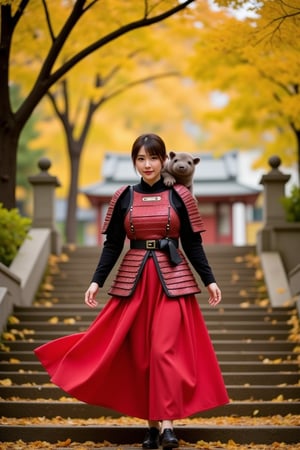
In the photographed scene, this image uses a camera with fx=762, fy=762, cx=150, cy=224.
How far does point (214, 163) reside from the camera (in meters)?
26.5

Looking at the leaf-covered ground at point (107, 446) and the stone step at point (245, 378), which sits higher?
the stone step at point (245, 378)

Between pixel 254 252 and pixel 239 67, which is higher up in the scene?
pixel 239 67

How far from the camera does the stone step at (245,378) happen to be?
278 inches

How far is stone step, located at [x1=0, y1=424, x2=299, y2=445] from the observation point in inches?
215

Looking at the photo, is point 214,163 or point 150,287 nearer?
point 150,287

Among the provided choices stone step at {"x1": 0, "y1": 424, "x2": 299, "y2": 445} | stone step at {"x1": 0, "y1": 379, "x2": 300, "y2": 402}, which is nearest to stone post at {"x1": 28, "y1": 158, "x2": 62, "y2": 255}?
stone step at {"x1": 0, "y1": 379, "x2": 300, "y2": 402}

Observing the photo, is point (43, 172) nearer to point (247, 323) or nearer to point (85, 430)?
point (247, 323)

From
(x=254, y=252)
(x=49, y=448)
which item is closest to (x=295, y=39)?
(x=49, y=448)

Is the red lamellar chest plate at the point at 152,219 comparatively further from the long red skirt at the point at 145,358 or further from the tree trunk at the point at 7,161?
the tree trunk at the point at 7,161

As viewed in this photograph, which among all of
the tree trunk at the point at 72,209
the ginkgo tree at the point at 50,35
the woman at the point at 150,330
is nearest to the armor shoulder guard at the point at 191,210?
the woman at the point at 150,330

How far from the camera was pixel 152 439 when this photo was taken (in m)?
5.06

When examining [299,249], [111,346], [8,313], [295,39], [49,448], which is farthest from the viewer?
[299,249]

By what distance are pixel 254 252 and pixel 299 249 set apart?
40.6 inches

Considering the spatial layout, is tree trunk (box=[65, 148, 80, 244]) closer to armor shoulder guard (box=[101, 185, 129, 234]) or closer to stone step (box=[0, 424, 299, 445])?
stone step (box=[0, 424, 299, 445])
